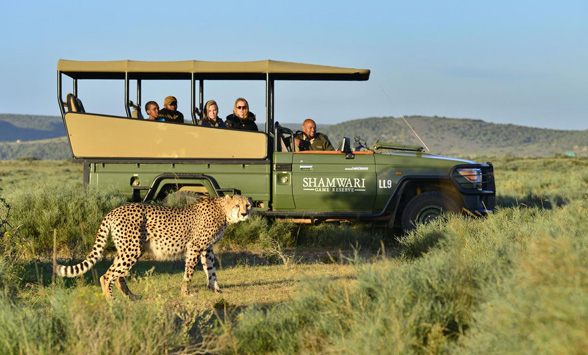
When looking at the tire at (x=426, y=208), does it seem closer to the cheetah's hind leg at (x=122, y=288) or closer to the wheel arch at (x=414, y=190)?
the wheel arch at (x=414, y=190)

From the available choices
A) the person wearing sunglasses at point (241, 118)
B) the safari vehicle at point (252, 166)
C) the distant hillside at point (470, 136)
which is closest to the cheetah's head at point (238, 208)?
the safari vehicle at point (252, 166)

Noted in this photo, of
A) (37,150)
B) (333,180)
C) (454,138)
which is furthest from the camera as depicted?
(37,150)

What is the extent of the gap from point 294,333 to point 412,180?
17.4 feet

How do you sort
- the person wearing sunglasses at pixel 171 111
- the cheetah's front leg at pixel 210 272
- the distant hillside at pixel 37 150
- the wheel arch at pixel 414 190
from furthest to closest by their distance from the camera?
the distant hillside at pixel 37 150, the person wearing sunglasses at pixel 171 111, the wheel arch at pixel 414 190, the cheetah's front leg at pixel 210 272

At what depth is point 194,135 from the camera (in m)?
9.26

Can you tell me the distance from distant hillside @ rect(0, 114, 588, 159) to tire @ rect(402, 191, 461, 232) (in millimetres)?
64759

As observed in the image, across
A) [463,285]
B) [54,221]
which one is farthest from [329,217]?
[463,285]

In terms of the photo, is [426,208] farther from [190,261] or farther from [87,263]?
[87,263]

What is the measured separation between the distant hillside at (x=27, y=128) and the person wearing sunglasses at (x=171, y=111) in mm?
122437

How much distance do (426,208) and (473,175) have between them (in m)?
0.82

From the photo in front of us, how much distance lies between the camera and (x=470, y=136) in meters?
84.3

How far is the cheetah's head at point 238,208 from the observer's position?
6.84 metres

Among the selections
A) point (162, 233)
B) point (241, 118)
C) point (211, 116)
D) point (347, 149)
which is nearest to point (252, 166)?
point (241, 118)

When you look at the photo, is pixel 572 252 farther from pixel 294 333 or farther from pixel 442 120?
pixel 442 120
